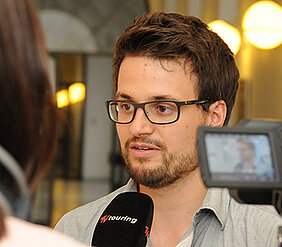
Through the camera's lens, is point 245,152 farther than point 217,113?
No

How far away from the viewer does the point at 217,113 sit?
86.9 inches

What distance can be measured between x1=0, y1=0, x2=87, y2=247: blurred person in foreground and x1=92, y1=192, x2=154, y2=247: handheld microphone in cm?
97

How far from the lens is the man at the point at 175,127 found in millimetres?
1986

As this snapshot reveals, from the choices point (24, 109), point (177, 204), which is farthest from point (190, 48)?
point (24, 109)

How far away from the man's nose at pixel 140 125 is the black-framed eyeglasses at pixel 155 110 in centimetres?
1

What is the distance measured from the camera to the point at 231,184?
34.8 inches

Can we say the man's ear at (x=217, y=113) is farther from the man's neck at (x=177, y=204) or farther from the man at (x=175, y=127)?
the man's neck at (x=177, y=204)

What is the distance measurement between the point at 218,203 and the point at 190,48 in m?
0.55

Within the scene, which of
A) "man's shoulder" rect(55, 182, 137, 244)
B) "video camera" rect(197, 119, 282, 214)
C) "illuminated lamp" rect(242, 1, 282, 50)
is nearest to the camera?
"video camera" rect(197, 119, 282, 214)

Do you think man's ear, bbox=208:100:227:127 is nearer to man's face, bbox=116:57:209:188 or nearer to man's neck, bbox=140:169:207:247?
man's face, bbox=116:57:209:188

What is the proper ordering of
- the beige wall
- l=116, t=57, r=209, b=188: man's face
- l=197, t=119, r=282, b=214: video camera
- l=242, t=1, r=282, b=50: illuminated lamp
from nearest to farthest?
l=197, t=119, r=282, b=214: video camera < l=116, t=57, r=209, b=188: man's face < l=242, t=1, r=282, b=50: illuminated lamp < the beige wall

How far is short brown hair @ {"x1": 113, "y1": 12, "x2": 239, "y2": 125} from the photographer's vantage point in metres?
2.11

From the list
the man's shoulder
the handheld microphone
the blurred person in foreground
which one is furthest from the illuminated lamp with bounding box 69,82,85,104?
the blurred person in foreground

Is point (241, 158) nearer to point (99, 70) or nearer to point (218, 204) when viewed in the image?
point (218, 204)
